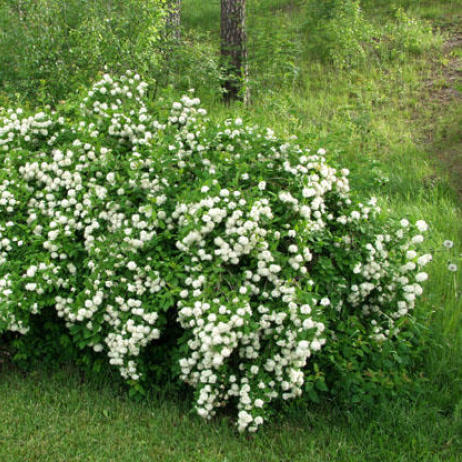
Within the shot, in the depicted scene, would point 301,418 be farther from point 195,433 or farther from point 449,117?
point 449,117

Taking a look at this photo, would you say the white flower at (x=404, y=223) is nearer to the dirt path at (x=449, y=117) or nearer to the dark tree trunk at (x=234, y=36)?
the dirt path at (x=449, y=117)

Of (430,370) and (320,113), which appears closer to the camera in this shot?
(430,370)

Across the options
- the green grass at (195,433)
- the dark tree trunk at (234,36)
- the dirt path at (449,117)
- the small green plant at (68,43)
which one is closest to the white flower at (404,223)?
the green grass at (195,433)

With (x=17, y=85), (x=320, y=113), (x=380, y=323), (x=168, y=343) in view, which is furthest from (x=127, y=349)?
(x=320, y=113)

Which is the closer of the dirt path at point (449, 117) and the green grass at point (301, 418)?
the green grass at point (301, 418)

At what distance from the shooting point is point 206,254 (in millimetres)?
3217

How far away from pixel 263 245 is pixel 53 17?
18.0 ft

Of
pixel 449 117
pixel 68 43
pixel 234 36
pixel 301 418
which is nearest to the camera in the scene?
pixel 301 418

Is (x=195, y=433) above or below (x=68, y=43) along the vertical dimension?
below

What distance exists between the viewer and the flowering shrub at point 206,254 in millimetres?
3162

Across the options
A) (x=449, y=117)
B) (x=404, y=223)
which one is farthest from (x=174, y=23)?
(x=404, y=223)

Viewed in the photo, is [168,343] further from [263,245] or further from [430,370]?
[430,370]

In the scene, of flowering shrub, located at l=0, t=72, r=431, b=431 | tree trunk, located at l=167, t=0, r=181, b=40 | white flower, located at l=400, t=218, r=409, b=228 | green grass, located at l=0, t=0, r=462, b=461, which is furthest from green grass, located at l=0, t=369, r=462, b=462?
tree trunk, located at l=167, t=0, r=181, b=40

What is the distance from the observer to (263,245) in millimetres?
3146
